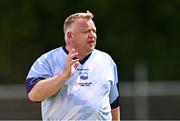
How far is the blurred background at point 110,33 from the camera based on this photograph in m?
17.3

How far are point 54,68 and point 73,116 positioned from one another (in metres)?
0.36

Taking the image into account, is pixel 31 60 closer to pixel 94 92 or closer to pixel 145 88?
pixel 145 88


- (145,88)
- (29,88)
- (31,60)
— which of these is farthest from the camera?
(31,60)

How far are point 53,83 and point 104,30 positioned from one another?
13064mm

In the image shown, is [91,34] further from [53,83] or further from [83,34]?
[53,83]

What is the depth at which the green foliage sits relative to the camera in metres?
17.5

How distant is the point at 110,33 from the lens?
58.5ft

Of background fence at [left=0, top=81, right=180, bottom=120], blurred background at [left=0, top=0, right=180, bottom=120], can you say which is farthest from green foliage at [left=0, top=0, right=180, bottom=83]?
background fence at [left=0, top=81, right=180, bottom=120]

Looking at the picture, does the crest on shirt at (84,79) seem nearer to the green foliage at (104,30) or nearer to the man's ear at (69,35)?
the man's ear at (69,35)

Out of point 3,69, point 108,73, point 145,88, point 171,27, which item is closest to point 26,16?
point 3,69

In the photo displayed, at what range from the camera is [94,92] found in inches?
201

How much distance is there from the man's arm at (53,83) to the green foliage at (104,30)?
12.4m

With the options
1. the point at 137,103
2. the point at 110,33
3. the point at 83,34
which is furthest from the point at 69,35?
the point at 110,33

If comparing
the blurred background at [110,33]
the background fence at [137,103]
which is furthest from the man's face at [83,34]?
the blurred background at [110,33]
